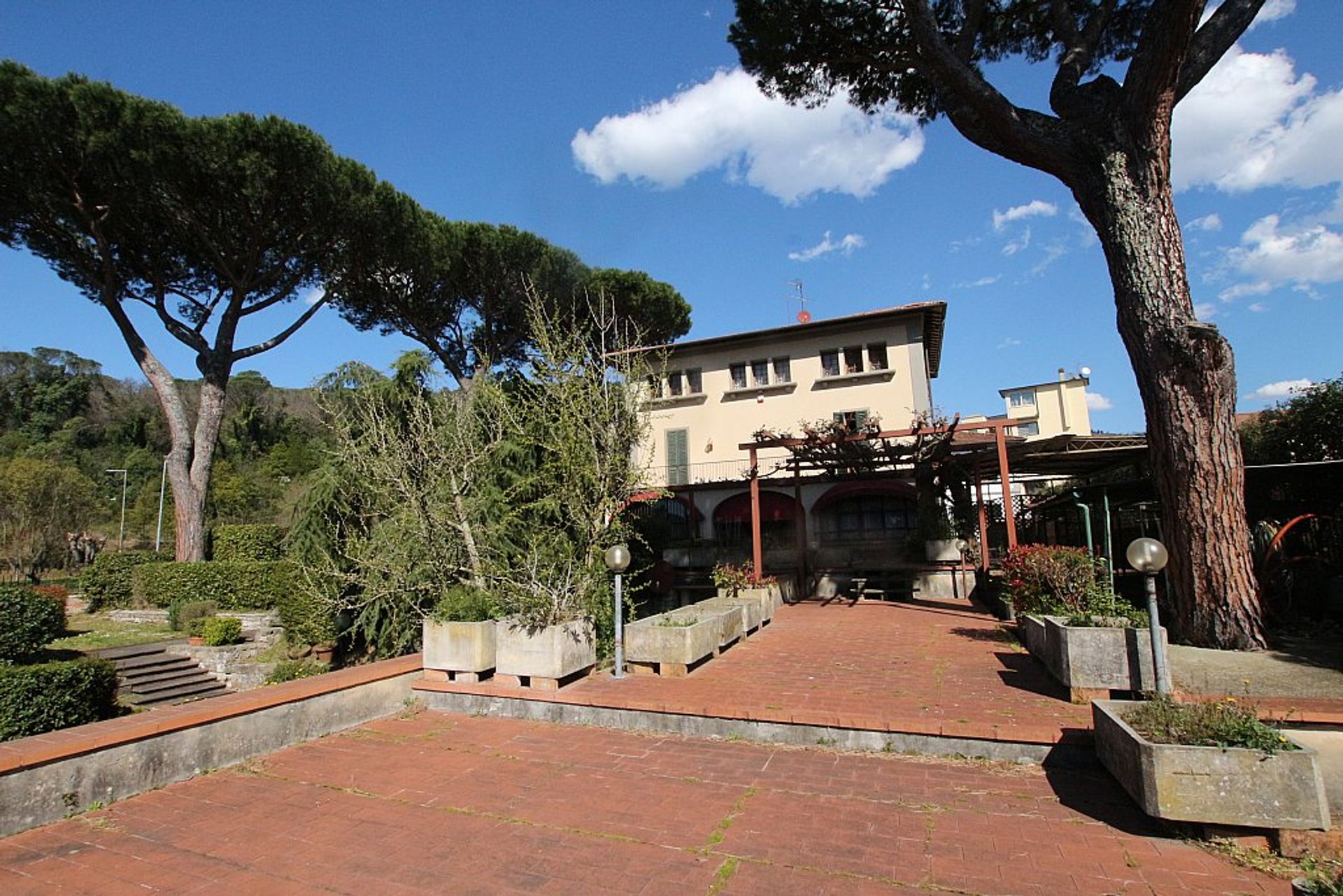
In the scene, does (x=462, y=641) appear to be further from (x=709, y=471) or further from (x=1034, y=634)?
(x=709, y=471)

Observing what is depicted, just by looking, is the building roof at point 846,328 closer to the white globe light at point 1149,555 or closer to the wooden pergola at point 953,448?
the wooden pergola at point 953,448

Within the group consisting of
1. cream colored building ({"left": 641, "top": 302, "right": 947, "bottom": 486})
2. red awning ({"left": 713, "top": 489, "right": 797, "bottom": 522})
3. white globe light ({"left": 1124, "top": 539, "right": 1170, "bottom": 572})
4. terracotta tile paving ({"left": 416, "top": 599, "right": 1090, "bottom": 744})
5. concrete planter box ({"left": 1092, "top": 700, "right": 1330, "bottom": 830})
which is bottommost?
terracotta tile paving ({"left": 416, "top": 599, "right": 1090, "bottom": 744})

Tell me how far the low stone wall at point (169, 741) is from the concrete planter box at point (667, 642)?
7.95ft

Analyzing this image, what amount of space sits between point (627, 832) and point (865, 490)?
1842cm

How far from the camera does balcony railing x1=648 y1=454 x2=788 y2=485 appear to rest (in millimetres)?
22406

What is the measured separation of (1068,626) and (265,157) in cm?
2157

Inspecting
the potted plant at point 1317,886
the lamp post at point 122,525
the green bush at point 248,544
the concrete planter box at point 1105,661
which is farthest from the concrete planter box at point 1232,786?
the lamp post at point 122,525

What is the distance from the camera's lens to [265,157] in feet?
58.9

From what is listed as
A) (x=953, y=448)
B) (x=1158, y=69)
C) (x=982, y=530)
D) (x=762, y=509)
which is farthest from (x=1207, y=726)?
(x=762, y=509)

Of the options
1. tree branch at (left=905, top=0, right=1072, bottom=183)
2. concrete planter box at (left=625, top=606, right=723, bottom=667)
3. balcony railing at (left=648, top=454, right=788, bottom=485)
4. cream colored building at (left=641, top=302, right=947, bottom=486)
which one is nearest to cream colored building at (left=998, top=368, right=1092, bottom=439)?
cream colored building at (left=641, top=302, right=947, bottom=486)

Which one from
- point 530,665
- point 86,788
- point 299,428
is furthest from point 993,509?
point 299,428

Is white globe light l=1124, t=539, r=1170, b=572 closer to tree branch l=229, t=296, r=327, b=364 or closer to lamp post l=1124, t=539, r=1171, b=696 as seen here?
lamp post l=1124, t=539, r=1171, b=696

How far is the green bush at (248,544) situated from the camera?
63.9 feet

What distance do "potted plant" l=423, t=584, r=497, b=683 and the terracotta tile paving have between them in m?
0.18
